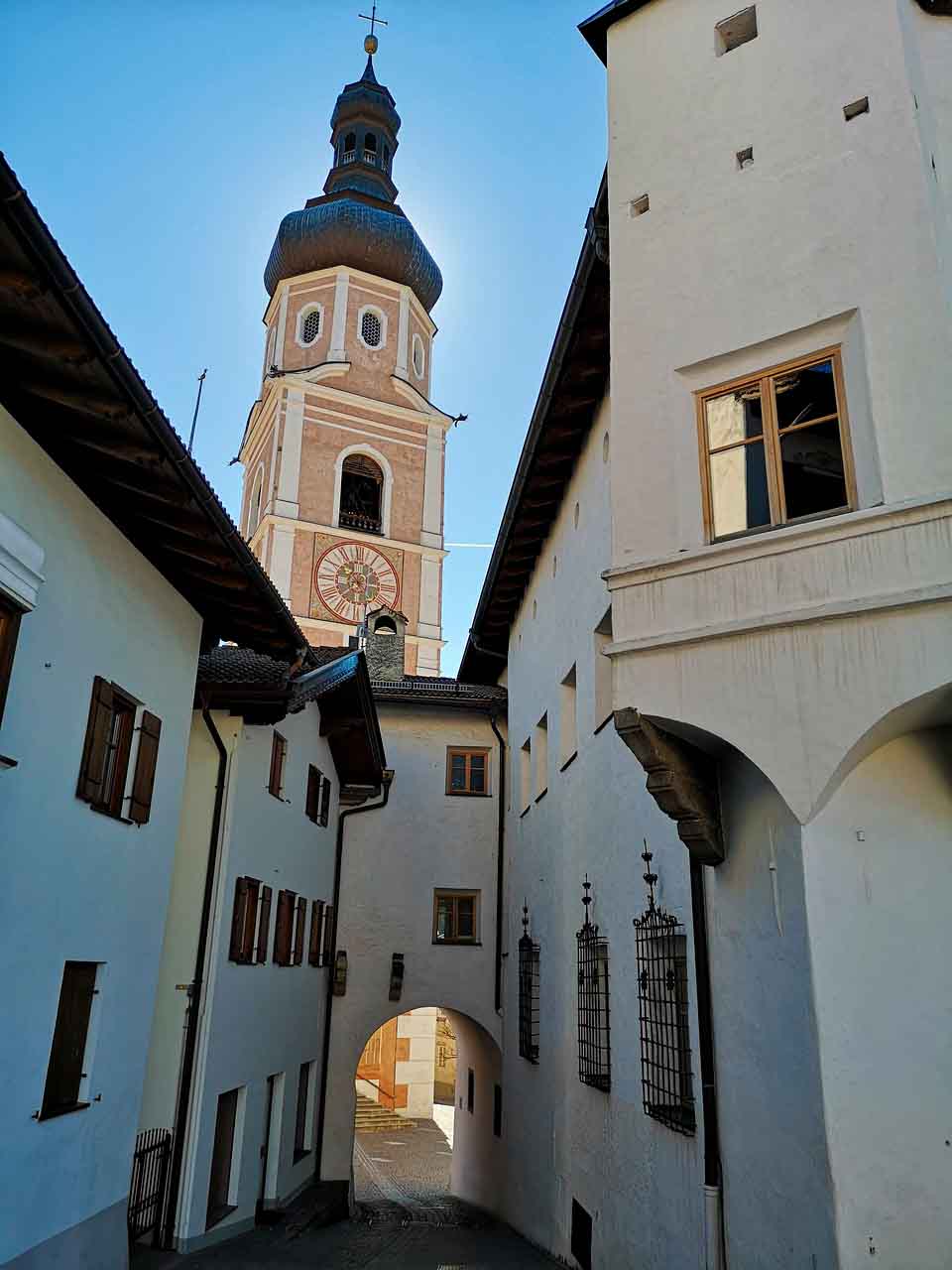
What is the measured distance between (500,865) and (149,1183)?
9867 millimetres

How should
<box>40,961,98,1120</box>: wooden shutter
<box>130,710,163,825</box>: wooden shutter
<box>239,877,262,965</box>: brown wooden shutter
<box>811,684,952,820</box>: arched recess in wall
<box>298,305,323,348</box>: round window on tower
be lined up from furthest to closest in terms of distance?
<box>298,305,323,348</box>: round window on tower
<box>239,877,262,965</box>: brown wooden shutter
<box>130,710,163,825</box>: wooden shutter
<box>40,961,98,1120</box>: wooden shutter
<box>811,684,952,820</box>: arched recess in wall

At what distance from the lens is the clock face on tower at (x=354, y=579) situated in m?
34.5

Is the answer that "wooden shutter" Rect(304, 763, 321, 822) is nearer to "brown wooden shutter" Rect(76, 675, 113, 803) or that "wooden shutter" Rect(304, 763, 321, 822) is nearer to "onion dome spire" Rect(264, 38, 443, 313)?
"brown wooden shutter" Rect(76, 675, 113, 803)

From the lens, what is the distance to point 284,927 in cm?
1533

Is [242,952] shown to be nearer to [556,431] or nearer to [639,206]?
[556,431]

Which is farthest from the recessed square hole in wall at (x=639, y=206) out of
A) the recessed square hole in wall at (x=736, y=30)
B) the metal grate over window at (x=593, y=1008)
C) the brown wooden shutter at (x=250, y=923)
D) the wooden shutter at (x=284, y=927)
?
the wooden shutter at (x=284, y=927)

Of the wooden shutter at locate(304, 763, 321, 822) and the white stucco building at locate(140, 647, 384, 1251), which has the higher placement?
the wooden shutter at locate(304, 763, 321, 822)

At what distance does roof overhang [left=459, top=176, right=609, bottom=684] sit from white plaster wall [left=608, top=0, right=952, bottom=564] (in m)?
1.05

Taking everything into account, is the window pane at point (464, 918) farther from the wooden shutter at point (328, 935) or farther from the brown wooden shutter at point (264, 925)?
the brown wooden shutter at point (264, 925)

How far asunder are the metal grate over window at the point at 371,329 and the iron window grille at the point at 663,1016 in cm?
3223

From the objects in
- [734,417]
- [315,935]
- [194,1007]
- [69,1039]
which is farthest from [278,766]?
[734,417]

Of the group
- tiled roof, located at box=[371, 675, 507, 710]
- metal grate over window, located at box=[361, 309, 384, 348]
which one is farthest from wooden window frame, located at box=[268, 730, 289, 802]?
metal grate over window, located at box=[361, 309, 384, 348]

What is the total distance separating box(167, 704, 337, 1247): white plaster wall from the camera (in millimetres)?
11922

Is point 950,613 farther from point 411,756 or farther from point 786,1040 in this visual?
point 411,756
